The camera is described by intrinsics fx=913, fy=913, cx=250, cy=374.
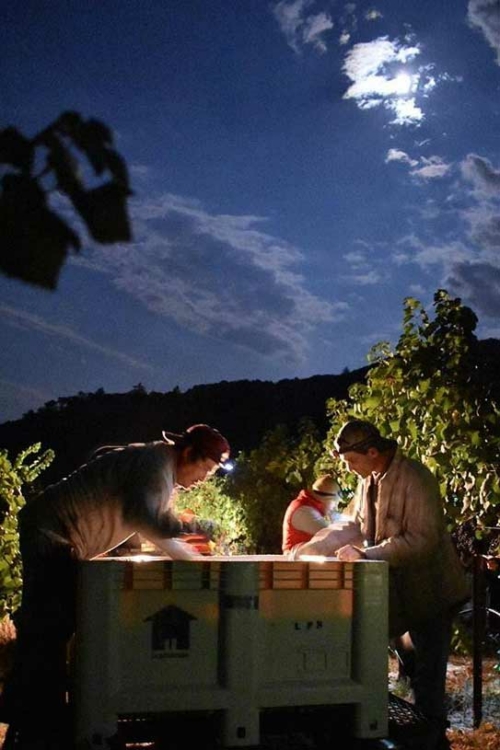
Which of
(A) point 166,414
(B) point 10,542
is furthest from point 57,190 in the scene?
(A) point 166,414

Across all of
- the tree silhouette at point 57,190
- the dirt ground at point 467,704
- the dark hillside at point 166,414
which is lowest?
the dirt ground at point 467,704

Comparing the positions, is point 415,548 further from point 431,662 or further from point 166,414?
point 166,414

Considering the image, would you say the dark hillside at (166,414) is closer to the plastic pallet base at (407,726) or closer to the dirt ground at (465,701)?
the dirt ground at (465,701)

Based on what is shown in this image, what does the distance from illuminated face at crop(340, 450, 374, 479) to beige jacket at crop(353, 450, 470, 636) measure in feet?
0.39

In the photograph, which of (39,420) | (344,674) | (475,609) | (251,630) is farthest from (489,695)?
(39,420)

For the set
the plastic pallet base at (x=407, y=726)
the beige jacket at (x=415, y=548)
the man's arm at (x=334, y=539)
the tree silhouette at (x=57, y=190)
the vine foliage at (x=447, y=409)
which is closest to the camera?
the tree silhouette at (x=57, y=190)

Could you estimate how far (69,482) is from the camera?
4.18 metres

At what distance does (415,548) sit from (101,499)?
1.56m

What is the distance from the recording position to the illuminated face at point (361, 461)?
4781 millimetres

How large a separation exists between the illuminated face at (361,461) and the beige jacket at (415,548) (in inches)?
4.7

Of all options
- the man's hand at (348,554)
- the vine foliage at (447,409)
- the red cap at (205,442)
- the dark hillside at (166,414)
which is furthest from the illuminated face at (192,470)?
the dark hillside at (166,414)

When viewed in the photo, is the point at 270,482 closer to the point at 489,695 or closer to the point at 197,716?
the point at 489,695

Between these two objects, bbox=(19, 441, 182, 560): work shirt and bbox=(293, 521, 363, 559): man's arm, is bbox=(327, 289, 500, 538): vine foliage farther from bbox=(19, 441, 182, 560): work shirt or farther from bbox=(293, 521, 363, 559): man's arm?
bbox=(19, 441, 182, 560): work shirt

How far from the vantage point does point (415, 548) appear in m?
4.50
